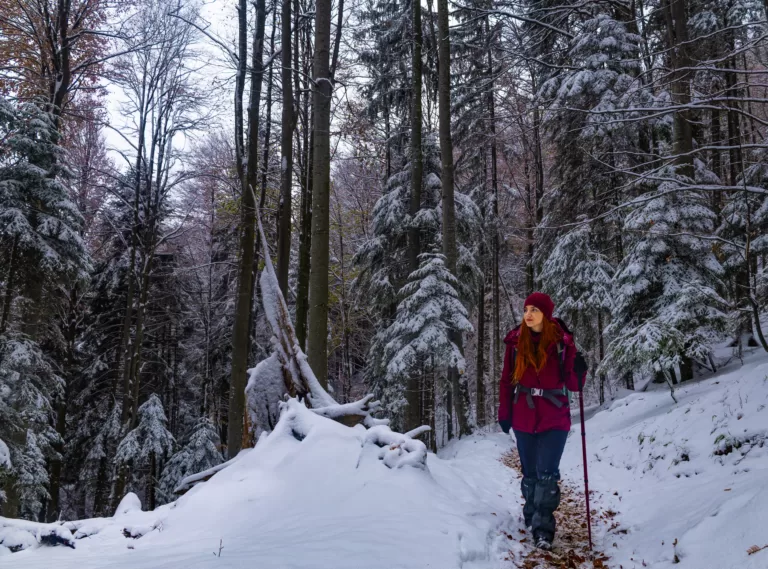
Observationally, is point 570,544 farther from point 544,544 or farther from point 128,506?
point 128,506

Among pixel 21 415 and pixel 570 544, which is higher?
pixel 21 415

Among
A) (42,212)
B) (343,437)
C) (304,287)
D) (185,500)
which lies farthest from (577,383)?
(42,212)

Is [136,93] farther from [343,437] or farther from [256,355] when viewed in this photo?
[343,437]

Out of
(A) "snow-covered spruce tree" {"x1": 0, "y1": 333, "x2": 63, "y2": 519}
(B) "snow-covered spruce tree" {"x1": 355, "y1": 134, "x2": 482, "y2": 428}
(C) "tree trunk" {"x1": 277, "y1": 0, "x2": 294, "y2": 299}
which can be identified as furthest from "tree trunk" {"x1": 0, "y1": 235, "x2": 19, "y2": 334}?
(B) "snow-covered spruce tree" {"x1": 355, "y1": 134, "x2": 482, "y2": 428}

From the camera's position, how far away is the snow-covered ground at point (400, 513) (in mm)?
2848

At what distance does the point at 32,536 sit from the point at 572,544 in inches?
173

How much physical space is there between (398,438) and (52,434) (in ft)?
35.7

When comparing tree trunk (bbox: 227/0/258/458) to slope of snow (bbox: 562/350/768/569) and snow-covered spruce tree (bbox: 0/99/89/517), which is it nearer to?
snow-covered spruce tree (bbox: 0/99/89/517)

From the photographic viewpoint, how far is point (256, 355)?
18562 millimetres

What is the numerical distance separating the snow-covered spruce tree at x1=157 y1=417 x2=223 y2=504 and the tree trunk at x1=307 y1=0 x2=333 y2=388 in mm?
10233

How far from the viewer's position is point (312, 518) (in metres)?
3.46

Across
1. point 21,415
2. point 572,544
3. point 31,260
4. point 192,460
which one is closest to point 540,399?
point 572,544

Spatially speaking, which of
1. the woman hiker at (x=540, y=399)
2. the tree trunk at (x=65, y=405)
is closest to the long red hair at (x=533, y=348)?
the woman hiker at (x=540, y=399)

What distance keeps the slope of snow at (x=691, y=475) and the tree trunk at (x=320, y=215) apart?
4469 millimetres
